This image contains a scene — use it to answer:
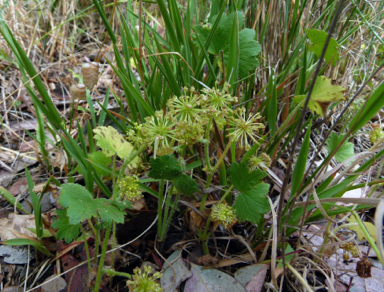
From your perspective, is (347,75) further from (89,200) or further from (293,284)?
(89,200)

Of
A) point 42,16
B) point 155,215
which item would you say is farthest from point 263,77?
point 42,16

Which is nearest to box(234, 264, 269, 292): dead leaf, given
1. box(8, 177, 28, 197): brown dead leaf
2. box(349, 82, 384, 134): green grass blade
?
box(349, 82, 384, 134): green grass blade

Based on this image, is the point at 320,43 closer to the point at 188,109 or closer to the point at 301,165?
the point at 301,165

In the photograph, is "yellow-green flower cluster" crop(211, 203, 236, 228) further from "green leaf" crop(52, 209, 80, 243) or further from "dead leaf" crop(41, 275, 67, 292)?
"dead leaf" crop(41, 275, 67, 292)

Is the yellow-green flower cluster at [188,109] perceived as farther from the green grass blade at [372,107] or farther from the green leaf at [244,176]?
the green grass blade at [372,107]

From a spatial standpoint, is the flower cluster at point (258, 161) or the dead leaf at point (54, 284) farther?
the dead leaf at point (54, 284)

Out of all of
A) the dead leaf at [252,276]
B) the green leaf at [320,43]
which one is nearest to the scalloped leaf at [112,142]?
the dead leaf at [252,276]
